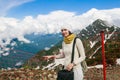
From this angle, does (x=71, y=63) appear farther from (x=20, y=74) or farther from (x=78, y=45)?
(x=20, y=74)

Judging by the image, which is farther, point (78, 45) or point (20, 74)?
point (20, 74)

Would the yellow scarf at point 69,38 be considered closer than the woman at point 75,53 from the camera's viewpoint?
No

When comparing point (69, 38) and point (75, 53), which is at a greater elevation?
point (69, 38)

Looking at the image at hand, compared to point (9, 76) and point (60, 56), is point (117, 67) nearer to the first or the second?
point (9, 76)

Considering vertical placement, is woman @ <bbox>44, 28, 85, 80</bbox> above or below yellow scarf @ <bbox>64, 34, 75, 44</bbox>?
below

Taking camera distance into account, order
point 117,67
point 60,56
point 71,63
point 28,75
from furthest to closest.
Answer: point 117,67 < point 28,75 < point 60,56 < point 71,63

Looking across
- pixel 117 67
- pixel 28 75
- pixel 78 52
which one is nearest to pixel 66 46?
pixel 78 52

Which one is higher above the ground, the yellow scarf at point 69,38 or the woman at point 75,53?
the yellow scarf at point 69,38

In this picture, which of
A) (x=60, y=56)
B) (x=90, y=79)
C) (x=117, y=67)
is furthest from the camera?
(x=117, y=67)

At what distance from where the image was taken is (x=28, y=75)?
24.5 m

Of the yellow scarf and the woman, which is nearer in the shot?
the woman

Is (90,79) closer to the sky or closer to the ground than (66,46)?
closer to the ground

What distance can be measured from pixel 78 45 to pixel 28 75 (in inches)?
594

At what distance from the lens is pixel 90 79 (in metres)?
23.0
